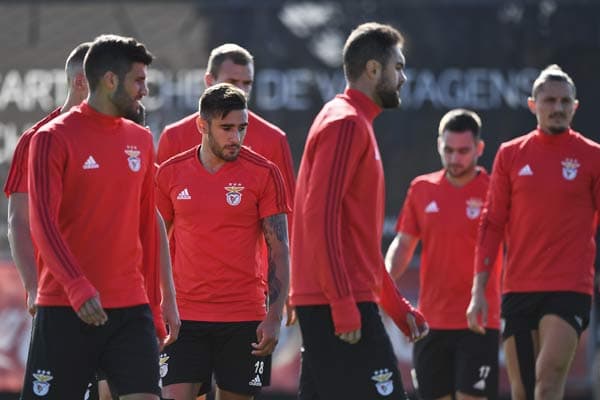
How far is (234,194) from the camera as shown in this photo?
7.56 metres

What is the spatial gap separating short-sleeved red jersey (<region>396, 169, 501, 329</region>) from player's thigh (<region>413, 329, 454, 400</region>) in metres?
0.09

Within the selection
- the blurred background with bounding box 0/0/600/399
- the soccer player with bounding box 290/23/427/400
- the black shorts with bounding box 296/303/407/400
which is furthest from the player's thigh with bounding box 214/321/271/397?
the blurred background with bounding box 0/0/600/399

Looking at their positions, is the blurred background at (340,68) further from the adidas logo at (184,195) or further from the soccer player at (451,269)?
the adidas logo at (184,195)

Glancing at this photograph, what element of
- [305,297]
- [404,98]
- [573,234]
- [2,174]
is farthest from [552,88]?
[2,174]

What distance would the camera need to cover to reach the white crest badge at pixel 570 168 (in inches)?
346

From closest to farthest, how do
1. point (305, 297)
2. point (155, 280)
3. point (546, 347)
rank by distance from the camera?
1. point (305, 297)
2. point (155, 280)
3. point (546, 347)

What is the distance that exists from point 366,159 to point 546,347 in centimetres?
266

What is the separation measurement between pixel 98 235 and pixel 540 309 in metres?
3.31

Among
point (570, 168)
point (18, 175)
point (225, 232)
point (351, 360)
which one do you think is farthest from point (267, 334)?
point (570, 168)

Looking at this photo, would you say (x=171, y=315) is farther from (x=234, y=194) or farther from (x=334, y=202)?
(x=334, y=202)

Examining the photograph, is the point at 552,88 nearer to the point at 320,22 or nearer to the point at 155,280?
the point at 155,280

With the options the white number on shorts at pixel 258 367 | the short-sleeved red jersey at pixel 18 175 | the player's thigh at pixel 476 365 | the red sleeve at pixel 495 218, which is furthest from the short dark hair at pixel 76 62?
the player's thigh at pixel 476 365

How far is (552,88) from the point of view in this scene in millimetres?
8789

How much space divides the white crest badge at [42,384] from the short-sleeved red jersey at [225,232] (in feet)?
4.39
